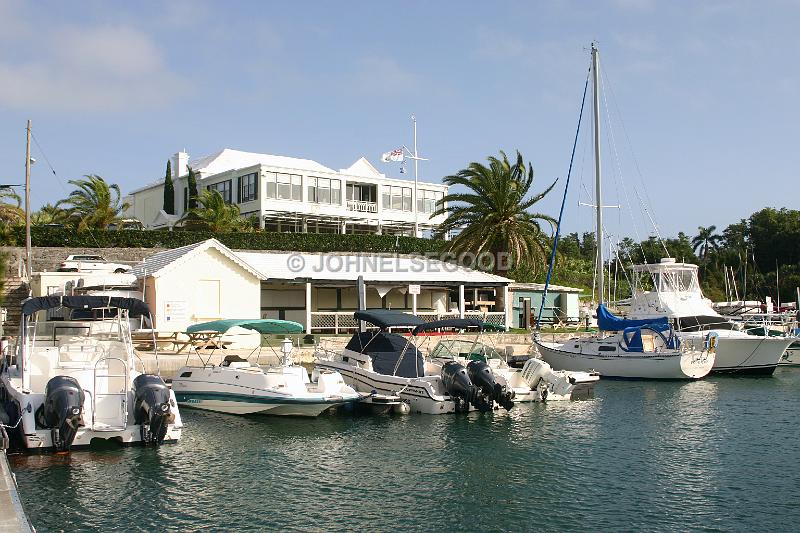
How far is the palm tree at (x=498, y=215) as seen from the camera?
4609 cm

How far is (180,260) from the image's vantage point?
1438 inches

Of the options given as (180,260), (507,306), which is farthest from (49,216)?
(507,306)

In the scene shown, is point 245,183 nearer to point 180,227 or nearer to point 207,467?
point 180,227

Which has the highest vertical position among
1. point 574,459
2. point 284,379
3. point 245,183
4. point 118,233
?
point 245,183

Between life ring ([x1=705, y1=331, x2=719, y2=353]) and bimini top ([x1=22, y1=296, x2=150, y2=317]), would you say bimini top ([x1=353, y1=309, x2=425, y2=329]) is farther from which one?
life ring ([x1=705, y1=331, x2=719, y2=353])

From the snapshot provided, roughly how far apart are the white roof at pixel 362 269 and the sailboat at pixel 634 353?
9.83m

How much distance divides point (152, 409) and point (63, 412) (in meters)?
1.87

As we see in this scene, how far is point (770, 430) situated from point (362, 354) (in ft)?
40.0

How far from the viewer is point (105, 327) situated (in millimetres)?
20484

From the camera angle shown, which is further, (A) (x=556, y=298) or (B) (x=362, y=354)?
(A) (x=556, y=298)

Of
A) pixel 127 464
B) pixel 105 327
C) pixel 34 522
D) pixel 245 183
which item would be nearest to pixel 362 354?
pixel 105 327

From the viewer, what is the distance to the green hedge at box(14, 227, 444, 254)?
45.8m

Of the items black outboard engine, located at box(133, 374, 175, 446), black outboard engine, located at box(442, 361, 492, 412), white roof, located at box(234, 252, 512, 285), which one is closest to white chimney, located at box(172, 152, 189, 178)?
white roof, located at box(234, 252, 512, 285)

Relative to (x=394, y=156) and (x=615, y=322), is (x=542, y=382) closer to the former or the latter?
(x=615, y=322)
